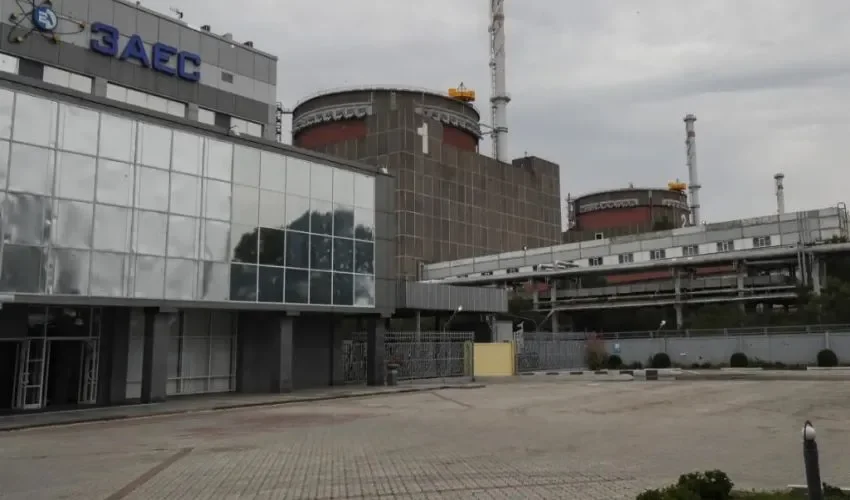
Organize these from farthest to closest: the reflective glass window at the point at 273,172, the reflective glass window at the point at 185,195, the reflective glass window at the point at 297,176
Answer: the reflective glass window at the point at 297,176
the reflective glass window at the point at 273,172
the reflective glass window at the point at 185,195

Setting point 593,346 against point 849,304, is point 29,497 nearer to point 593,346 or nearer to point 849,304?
point 593,346

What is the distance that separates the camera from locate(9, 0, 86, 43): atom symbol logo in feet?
96.2

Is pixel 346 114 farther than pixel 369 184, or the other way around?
pixel 346 114

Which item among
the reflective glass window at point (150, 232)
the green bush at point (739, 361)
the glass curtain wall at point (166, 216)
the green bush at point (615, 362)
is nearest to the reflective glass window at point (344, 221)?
the glass curtain wall at point (166, 216)

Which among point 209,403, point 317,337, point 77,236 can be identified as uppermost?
point 77,236

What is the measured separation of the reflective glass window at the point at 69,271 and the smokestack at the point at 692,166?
326ft

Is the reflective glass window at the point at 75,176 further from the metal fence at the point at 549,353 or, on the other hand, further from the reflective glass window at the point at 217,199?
the metal fence at the point at 549,353

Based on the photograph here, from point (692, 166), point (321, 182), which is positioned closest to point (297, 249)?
point (321, 182)

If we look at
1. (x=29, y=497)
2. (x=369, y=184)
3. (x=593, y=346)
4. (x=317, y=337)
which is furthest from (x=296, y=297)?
(x=593, y=346)

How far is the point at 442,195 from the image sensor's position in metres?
90.1

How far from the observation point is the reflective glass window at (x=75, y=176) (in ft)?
77.2

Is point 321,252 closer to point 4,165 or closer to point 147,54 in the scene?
point 147,54

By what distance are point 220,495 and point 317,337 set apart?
84.2ft

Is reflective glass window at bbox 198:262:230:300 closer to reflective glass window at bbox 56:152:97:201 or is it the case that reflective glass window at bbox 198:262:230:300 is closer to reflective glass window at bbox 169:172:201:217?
reflective glass window at bbox 169:172:201:217
